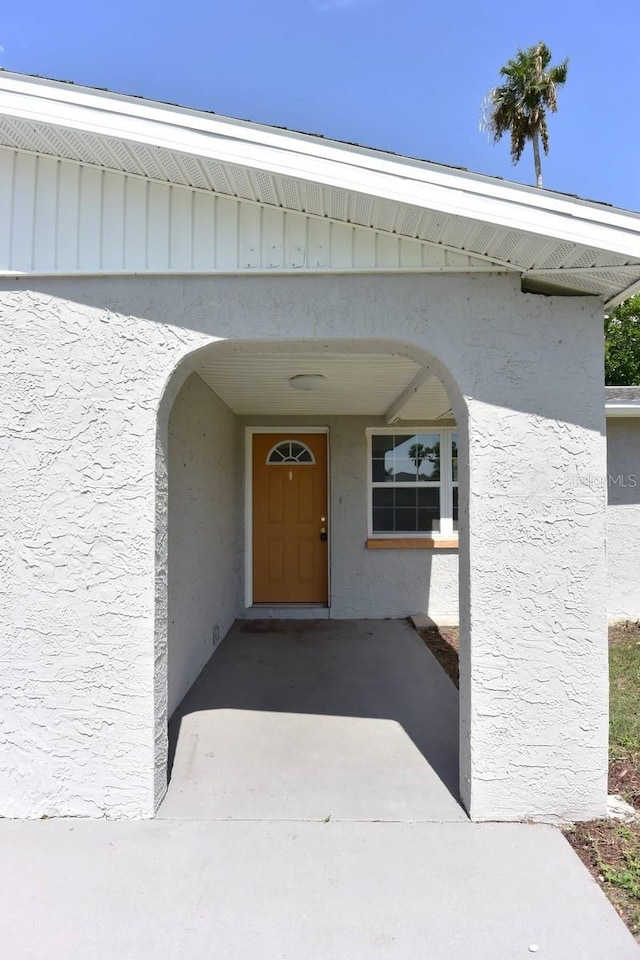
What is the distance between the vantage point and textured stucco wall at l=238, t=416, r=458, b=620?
7.64m

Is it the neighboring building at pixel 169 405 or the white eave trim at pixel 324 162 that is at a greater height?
the white eave trim at pixel 324 162

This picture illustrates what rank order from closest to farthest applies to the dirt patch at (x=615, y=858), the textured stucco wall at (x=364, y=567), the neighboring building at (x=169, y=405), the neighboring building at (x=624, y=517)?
the dirt patch at (x=615, y=858)
the neighboring building at (x=169, y=405)
the neighboring building at (x=624, y=517)
the textured stucco wall at (x=364, y=567)

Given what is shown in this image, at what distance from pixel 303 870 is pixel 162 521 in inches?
77.8

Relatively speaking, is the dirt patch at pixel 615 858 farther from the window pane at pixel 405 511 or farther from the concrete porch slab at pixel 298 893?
the window pane at pixel 405 511

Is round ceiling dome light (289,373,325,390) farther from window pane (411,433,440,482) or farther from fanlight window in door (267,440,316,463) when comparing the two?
window pane (411,433,440,482)

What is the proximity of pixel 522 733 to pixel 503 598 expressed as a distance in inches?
30.4

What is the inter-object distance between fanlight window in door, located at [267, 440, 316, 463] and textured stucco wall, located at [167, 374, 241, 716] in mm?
925

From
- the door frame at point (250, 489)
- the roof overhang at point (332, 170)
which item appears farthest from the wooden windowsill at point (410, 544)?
the roof overhang at point (332, 170)

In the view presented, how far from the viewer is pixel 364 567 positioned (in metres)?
7.65

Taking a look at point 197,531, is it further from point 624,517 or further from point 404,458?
point 624,517

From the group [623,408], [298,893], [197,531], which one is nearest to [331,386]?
[197,531]

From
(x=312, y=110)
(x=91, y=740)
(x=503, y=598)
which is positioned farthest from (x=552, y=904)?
(x=312, y=110)

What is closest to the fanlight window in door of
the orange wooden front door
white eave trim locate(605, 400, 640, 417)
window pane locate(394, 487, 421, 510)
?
the orange wooden front door

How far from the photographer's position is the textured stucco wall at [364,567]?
7.64 m
